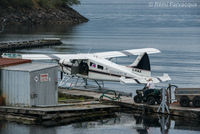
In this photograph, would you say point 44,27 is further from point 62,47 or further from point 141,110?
point 141,110

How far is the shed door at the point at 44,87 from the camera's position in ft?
95.0

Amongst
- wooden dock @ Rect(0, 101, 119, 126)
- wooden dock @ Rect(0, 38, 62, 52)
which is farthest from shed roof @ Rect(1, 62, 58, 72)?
wooden dock @ Rect(0, 38, 62, 52)

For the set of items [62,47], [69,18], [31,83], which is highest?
[69,18]

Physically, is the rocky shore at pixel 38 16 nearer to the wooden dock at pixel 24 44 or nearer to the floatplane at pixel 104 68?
the wooden dock at pixel 24 44

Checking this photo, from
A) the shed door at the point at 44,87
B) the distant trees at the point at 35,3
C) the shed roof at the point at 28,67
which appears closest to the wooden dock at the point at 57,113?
the shed door at the point at 44,87

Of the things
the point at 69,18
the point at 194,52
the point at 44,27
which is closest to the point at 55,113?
the point at 194,52

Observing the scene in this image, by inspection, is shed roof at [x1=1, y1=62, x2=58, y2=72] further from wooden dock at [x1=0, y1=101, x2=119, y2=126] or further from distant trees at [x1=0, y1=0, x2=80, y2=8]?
distant trees at [x1=0, y1=0, x2=80, y2=8]

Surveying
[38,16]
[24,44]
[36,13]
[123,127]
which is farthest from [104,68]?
[36,13]

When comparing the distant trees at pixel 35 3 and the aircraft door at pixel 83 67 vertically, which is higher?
the distant trees at pixel 35 3

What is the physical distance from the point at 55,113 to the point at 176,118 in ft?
20.9

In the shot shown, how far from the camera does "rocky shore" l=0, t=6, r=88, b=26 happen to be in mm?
132562

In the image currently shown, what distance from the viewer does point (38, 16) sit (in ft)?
456

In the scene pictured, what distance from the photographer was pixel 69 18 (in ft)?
474

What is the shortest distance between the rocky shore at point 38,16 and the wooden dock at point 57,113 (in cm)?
10036
